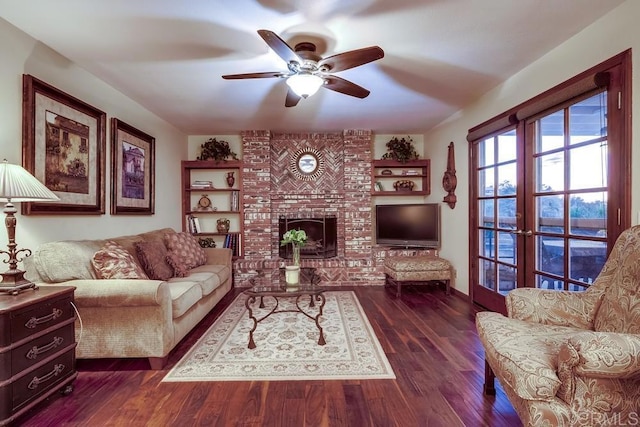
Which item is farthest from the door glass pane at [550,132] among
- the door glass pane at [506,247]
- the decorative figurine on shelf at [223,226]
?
the decorative figurine on shelf at [223,226]

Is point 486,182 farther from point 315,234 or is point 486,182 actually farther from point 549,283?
point 315,234

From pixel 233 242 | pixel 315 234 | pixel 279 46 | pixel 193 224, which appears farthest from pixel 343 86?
pixel 193 224

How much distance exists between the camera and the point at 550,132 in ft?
8.62

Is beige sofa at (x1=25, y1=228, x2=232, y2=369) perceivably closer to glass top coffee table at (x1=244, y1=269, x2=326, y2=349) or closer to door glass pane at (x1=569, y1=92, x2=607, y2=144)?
glass top coffee table at (x1=244, y1=269, x2=326, y2=349)

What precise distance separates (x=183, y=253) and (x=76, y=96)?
1.85 metres

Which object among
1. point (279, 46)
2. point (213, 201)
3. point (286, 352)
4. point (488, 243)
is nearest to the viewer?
point (279, 46)

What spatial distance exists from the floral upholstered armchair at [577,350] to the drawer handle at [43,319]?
2435 millimetres

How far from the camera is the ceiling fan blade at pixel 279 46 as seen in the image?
72.1 inches

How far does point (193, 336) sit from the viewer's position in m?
2.82

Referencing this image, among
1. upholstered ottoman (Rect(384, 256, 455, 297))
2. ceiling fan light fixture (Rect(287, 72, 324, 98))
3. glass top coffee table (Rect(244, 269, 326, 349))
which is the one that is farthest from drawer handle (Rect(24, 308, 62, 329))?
upholstered ottoman (Rect(384, 256, 455, 297))

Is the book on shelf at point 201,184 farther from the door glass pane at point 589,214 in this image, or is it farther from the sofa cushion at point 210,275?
the door glass pane at point 589,214

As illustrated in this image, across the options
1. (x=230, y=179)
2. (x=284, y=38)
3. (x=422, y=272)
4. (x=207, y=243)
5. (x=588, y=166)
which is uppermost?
(x=284, y=38)

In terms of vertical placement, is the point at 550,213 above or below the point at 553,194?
below

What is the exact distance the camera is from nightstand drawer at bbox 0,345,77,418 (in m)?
1.55
